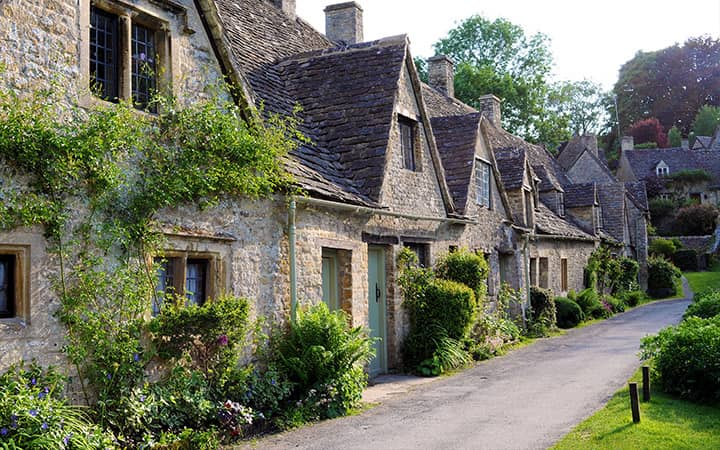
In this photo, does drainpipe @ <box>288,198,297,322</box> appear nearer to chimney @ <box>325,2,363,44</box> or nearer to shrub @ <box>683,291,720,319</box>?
shrub @ <box>683,291,720,319</box>

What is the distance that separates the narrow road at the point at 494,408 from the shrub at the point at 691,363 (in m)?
1.02

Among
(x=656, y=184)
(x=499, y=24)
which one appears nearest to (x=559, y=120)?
(x=499, y=24)

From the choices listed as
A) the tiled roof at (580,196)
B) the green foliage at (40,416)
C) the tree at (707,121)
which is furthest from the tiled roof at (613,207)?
the tree at (707,121)

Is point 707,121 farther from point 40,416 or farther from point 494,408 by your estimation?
point 40,416

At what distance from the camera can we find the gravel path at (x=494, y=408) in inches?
349

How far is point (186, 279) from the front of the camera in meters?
9.56

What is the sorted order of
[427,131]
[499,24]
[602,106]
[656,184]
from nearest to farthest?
[427,131], [499,24], [656,184], [602,106]

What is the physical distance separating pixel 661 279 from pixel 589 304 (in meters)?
14.6

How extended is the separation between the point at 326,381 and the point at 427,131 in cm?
728

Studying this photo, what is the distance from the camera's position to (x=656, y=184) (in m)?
60.5

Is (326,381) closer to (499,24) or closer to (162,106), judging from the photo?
(162,106)

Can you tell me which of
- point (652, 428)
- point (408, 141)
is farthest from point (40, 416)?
point (408, 141)

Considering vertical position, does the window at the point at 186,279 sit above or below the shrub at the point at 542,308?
above

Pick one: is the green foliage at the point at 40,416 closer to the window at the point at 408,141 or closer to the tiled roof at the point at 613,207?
the window at the point at 408,141
